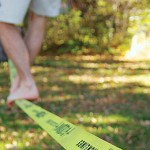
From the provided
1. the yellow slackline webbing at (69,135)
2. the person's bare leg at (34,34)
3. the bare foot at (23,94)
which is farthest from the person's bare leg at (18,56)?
the yellow slackline webbing at (69,135)

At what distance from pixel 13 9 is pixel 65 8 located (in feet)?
23.0

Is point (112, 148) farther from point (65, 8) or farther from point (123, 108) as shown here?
point (65, 8)

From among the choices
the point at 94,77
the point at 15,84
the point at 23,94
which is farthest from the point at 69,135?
the point at 94,77

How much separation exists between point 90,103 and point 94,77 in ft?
7.30

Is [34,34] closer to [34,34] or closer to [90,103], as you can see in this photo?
[34,34]

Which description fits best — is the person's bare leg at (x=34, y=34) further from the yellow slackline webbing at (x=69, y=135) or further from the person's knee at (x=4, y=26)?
the yellow slackline webbing at (x=69, y=135)

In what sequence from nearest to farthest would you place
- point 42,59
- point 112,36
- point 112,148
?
point 112,148
point 42,59
point 112,36

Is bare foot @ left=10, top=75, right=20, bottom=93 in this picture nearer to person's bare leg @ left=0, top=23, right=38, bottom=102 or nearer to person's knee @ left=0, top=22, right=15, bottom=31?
person's bare leg @ left=0, top=23, right=38, bottom=102

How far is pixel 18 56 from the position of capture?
313 cm

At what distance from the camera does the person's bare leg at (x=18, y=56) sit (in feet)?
10.2

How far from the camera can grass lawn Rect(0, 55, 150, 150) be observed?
12.7 ft

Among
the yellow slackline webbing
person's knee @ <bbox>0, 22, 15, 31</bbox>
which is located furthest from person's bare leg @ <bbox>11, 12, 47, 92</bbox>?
the yellow slackline webbing

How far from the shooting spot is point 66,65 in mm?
8984

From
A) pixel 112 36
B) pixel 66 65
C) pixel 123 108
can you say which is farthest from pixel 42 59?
pixel 123 108
